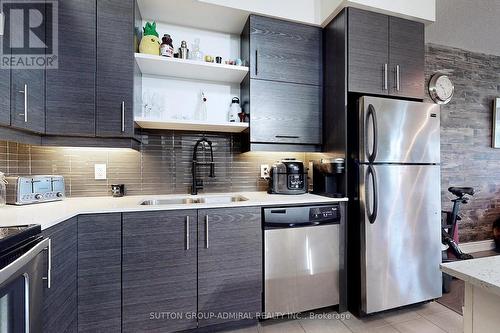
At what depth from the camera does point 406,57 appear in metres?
2.08

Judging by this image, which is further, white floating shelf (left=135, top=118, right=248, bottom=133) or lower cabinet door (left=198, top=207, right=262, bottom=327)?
white floating shelf (left=135, top=118, right=248, bottom=133)

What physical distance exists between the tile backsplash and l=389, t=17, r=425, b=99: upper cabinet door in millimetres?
906

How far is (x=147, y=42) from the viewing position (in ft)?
6.05

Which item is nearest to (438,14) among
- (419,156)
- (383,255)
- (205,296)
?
(419,156)

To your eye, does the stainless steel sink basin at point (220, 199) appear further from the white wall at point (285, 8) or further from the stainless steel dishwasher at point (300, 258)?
the white wall at point (285, 8)

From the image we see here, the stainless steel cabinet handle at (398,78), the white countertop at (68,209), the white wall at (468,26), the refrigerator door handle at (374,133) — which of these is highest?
the white wall at (468,26)

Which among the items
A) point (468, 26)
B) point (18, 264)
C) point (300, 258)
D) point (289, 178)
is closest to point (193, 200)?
point (289, 178)

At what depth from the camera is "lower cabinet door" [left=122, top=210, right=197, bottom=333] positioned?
1476mm

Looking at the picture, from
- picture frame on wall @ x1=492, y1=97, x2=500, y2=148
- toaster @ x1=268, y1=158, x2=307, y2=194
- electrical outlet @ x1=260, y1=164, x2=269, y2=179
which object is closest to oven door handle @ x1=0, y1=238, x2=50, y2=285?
toaster @ x1=268, y1=158, x2=307, y2=194

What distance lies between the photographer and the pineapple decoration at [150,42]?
6.04 feet

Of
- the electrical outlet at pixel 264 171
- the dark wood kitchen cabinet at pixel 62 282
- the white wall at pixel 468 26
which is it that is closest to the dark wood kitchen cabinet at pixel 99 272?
the dark wood kitchen cabinet at pixel 62 282

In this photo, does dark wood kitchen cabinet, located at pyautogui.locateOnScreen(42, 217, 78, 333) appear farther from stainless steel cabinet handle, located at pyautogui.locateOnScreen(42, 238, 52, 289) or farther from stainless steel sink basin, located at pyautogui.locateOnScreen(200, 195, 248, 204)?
stainless steel sink basin, located at pyautogui.locateOnScreen(200, 195, 248, 204)

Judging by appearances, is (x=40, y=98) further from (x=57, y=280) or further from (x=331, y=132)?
(x=331, y=132)

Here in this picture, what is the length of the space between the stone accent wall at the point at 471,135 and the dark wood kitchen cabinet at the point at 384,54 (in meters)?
1.16
